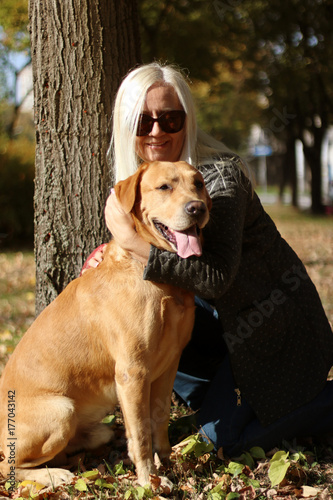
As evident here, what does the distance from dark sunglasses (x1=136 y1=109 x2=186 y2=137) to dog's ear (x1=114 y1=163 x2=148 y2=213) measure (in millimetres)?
518

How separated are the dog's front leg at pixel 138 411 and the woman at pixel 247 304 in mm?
588

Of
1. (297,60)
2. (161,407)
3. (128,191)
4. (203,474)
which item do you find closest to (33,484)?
(161,407)

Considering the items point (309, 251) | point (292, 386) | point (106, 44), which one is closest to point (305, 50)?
point (309, 251)

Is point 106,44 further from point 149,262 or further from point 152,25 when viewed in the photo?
point 152,25

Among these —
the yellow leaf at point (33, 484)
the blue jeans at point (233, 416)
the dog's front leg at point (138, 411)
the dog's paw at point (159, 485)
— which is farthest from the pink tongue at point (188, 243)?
the yellow leaf at point (33, 484)

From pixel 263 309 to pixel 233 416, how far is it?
700 mm

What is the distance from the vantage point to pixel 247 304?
3068 millimetres

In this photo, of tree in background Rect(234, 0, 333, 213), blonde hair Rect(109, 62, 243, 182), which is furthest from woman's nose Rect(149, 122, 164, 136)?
tree in background Rect(234, 0, 333, 213)

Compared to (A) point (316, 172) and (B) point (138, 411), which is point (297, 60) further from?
(B) point (138, 411)

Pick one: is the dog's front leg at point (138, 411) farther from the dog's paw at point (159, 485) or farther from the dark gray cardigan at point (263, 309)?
the dark gray cardigan at point (263, 309)

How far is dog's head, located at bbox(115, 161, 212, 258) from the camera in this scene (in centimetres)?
251

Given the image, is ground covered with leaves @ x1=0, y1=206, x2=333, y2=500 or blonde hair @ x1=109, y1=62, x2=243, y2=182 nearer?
ground covered with leaves @ x1=0, y1=206, x2=333, y2=500

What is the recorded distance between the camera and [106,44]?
3.68 m

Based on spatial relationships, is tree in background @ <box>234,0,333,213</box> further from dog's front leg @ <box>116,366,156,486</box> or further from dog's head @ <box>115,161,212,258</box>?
dog's front leg @ <box>116,366,156,486</box>
